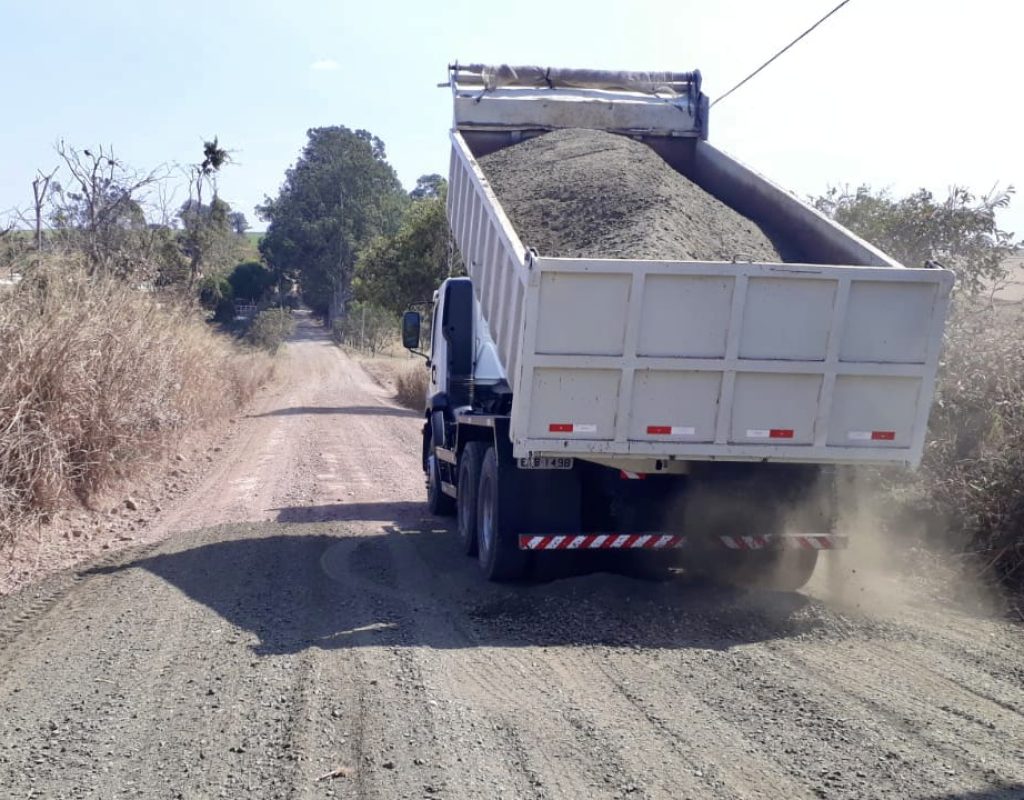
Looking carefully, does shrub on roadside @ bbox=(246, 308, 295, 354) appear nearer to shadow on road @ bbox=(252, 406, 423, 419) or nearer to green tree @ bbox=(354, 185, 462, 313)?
green tree @ bbox=(354, 185, 462, 313)

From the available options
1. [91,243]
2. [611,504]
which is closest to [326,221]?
[91,243]

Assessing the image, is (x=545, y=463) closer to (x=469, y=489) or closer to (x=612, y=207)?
(x=469, y=489)

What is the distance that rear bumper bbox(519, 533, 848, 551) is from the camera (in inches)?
308

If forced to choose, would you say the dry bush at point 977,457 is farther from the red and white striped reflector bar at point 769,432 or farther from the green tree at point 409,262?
the green tree at point 409,262

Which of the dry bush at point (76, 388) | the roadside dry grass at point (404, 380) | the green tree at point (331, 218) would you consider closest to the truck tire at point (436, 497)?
the dry bush at point (76, 388)

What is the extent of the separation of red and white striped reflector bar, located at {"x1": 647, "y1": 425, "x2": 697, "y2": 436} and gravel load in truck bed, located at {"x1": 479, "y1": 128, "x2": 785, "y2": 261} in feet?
4.35

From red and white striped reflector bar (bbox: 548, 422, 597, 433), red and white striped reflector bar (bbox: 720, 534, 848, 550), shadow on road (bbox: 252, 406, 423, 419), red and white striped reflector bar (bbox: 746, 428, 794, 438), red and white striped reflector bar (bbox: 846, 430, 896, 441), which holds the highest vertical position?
red and white striped reflector bar (bbox: 846, 430, 896, 441)

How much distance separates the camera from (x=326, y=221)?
7069 cm

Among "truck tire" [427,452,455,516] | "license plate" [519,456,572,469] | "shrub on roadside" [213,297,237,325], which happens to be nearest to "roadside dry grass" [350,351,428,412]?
"shrub on roadside" [213,297,237,325]

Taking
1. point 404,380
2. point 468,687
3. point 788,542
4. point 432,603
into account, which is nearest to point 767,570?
point 788,542

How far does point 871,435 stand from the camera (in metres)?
7.51

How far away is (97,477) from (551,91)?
6676mm

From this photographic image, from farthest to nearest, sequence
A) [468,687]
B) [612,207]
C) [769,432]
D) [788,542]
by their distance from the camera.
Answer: [612,207] < [788,542] < [769,432] < [468,687]

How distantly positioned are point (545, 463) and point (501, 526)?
28.5 inches
